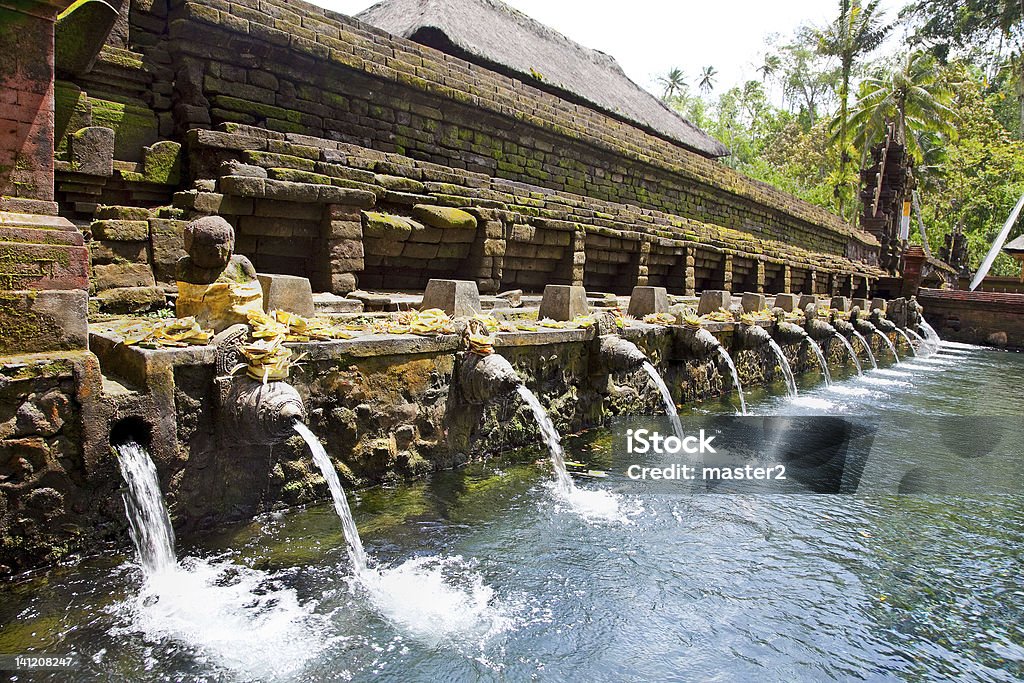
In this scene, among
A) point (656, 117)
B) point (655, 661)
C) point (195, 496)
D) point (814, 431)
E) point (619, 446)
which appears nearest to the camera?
point (655, 661)

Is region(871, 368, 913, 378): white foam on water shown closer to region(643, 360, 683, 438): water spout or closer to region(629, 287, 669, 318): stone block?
region(629, 287, 669, 318): stone block

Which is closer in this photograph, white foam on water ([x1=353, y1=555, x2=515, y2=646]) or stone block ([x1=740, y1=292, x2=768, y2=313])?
white foam on water ([x1=353, y1=555, x2=515, y2=646])

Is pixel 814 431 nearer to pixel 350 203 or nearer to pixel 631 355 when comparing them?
pixel 631 355

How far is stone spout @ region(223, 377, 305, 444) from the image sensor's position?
153 inches

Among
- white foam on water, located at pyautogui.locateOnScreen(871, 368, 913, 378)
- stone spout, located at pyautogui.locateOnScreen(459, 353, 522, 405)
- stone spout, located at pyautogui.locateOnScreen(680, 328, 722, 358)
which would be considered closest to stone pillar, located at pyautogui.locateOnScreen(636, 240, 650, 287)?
stone spout, located at pyautogui.locateOnScreen(680, 328, 722, 358)

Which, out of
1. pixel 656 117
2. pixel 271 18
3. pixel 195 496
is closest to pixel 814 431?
pixel 195 496

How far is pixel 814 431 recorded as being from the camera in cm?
788

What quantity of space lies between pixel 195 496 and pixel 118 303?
2410mm

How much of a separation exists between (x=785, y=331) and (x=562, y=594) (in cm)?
834

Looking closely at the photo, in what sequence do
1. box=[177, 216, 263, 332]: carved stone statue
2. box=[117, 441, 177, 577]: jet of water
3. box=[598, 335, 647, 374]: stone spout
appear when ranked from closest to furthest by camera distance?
box=[117, 441, 177, 577]: jet of water < box=[177, 216, 263, 332]: carved stone statue < box=[598, 335, 647, 374]: stone spout

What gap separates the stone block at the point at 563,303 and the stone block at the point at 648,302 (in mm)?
1635

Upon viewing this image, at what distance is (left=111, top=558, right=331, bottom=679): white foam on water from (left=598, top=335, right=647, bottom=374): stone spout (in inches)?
165

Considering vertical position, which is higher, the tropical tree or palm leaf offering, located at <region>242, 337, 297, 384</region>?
the tropical tree

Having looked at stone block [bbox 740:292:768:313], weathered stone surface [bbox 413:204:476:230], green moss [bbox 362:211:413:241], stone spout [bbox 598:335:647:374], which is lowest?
stone spout [bbox 598:335:647:374]
